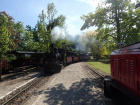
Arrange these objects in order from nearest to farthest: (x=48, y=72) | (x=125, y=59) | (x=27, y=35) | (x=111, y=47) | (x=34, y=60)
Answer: (x=125, y=59), (x=111, y=47), (x=48, y=72), (x=34, y=60), (x=27, y=35)

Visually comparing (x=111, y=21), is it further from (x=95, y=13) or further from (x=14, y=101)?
(x=14, y=101)

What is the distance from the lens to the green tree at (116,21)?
32.9ft

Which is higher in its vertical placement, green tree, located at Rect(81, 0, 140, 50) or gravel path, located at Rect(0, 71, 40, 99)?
green tree, located at Rect(81, 0, 140, 50)

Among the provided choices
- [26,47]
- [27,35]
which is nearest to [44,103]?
[26,47]

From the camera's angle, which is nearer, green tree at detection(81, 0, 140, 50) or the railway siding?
the railway siding

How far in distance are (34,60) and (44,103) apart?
17.9 m

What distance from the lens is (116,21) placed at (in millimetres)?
11734

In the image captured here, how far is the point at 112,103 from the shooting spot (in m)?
5.43

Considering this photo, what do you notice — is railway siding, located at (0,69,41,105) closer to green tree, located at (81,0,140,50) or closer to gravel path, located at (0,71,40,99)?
gravel path, located at (0,71,40,99)

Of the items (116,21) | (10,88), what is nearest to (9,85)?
(10,88)

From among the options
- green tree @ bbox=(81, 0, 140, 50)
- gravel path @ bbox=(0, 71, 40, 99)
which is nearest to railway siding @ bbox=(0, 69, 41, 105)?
gravel path @ bbox=(0, 71, 40, 99)

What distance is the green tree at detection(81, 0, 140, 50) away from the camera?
10.0m

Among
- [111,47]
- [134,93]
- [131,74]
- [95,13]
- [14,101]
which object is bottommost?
[14,101]

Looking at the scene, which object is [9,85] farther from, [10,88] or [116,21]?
[116,21]
